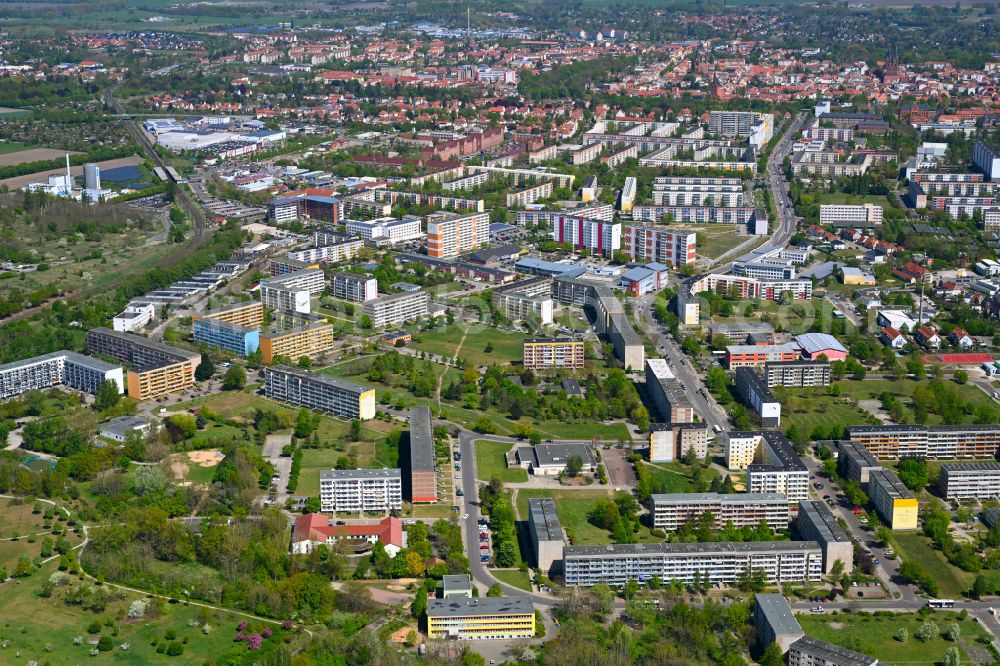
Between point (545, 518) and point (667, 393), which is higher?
point (667, 393)

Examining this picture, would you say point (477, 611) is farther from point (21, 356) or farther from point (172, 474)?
point (21, 356)

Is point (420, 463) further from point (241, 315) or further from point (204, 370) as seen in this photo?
point (241, 315)

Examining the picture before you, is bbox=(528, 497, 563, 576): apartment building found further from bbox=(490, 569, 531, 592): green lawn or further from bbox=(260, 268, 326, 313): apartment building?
bbox=(260, 268, 326, 313): apartment building

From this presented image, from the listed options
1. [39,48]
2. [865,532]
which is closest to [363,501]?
[865,532]

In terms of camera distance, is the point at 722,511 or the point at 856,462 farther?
the point at 856,462

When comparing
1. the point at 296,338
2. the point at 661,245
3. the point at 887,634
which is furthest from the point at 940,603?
the point at 661,245

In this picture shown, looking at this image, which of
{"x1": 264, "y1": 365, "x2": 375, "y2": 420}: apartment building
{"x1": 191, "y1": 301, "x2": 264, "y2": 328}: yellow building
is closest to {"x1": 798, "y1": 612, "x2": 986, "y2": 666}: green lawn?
{"x1": 264, "y1": 365, "x2": 375, "y2": 420}: apartment building
